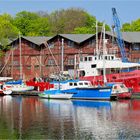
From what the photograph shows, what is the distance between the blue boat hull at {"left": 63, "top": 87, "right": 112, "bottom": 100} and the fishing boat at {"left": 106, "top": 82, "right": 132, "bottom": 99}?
95 cm

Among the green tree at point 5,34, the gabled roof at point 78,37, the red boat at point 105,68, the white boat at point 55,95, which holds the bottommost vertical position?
the white boat at point 55,95

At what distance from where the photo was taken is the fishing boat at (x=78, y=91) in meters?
60.4

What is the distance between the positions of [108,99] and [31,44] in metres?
37.6

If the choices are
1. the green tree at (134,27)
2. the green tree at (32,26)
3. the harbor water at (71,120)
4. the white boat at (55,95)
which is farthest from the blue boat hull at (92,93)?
the green tree at (32,26)

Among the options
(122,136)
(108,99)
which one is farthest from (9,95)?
(122,136)

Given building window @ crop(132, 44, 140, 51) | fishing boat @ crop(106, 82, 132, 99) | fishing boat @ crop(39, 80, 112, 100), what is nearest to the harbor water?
fishing boat @ crop(106, 82, 132, 99)

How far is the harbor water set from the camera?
34.2m

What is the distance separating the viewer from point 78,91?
205 feet

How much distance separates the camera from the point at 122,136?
3331 centimetres

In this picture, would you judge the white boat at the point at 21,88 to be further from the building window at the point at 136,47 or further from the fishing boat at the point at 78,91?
the building window at the point at 136,47

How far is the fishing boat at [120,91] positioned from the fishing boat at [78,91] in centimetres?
96

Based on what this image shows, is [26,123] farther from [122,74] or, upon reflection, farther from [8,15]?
[8,15]

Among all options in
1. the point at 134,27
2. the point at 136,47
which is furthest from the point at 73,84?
the point at 134,27

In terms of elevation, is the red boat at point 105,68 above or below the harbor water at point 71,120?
above
